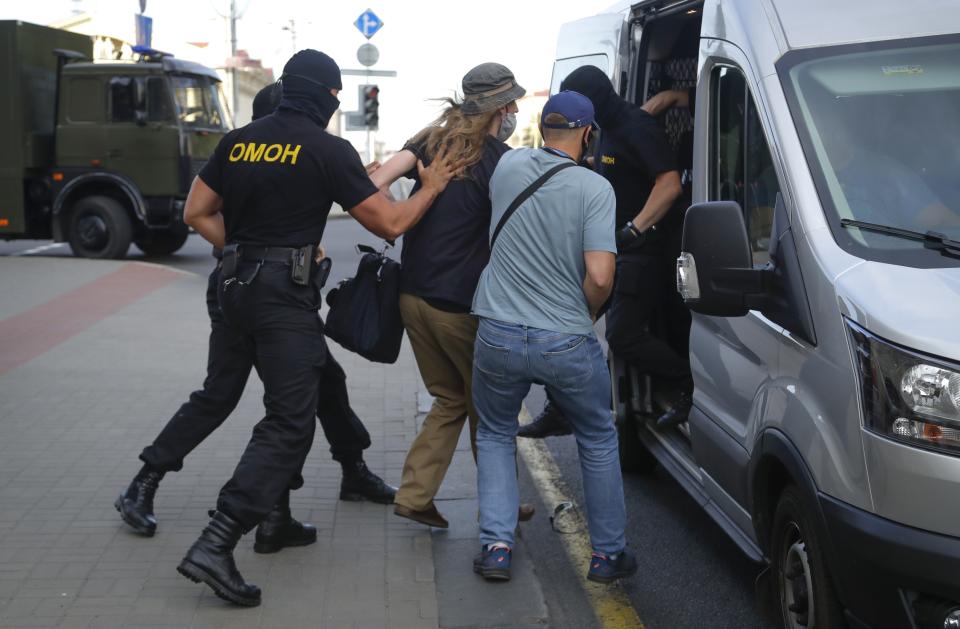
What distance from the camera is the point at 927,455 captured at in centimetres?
315

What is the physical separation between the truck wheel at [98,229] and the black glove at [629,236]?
48.0 feet

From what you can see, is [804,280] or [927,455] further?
[804,280]

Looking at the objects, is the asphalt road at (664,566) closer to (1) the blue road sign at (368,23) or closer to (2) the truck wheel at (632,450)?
(2) the truck wheel at (632,450)

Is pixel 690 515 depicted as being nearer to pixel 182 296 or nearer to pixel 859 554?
pixel 859 554

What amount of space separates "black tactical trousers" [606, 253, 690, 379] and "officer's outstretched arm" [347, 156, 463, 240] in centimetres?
139

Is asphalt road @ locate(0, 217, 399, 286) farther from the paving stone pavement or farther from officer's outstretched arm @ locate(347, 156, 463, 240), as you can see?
officer's outstretched arm @ locate(347, 156, 463, 240)

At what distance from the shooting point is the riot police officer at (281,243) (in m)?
4.68

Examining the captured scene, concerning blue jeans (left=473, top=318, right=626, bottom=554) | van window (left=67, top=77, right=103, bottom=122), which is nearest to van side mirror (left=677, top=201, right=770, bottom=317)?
blue jeans (left=473, top=318, right=626, bottom=554)

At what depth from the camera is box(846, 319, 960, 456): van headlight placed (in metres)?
3.14

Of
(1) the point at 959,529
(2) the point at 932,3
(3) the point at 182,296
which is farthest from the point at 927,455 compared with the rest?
(3) the point at 182,296

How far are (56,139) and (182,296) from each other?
20.4ft

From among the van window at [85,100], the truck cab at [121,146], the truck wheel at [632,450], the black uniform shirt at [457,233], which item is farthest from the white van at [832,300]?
the van window at [85,100]

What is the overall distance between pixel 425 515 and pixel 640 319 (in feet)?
4.83

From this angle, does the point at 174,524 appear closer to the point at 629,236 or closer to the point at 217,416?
the point at 217,416
